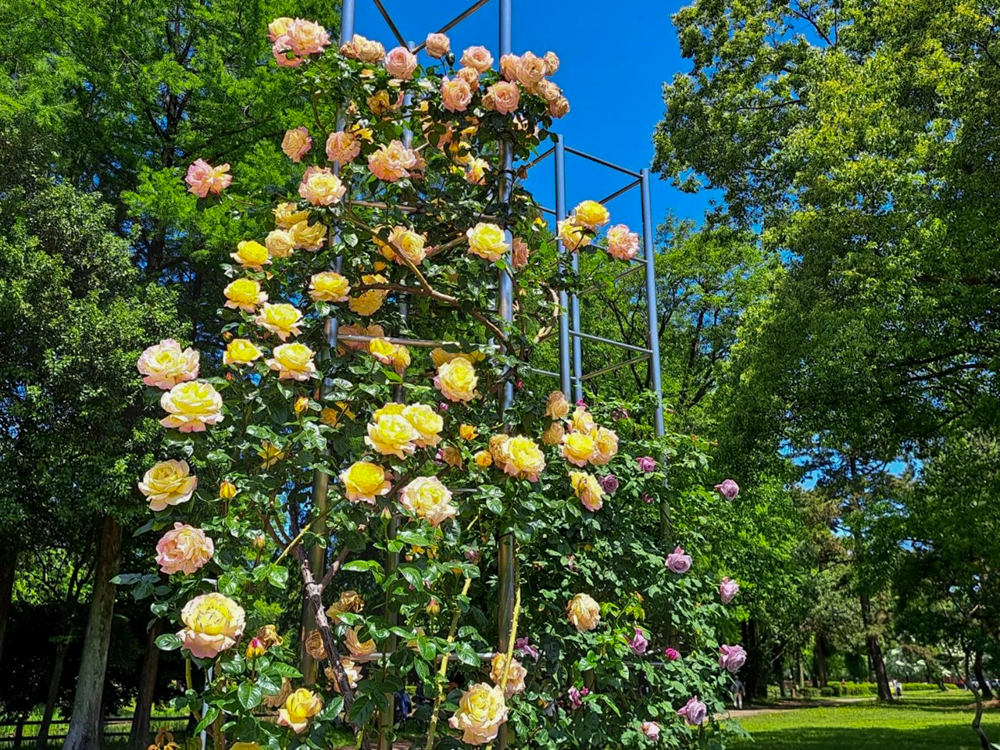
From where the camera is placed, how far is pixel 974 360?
8641mm

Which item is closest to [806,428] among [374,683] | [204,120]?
[374,683]

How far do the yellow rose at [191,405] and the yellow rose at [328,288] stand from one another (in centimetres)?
43

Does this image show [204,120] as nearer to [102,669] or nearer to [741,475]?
[102,669]

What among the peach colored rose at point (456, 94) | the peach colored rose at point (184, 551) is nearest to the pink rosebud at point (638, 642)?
the peach colored rose at point (184, 551)

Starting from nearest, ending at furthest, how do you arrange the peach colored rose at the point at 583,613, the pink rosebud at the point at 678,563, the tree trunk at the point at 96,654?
the peach colored rose at the point at 583,613 < the pink rosebud at the point at 678,563 < the tree trunk at the point at 96,654

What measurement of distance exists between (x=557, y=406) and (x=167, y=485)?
0.93 m

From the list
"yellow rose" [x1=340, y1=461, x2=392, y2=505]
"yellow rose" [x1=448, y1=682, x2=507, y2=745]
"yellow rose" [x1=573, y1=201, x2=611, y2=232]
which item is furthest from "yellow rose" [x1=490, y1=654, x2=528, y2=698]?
"yellow rose" [x1=573, y1=201, x2=611, y2=232]

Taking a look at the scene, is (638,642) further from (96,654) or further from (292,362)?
(96,654)

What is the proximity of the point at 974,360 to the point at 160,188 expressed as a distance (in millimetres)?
9960

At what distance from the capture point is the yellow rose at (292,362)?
1.60 metres

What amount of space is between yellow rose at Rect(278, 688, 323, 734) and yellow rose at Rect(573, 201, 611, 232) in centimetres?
148

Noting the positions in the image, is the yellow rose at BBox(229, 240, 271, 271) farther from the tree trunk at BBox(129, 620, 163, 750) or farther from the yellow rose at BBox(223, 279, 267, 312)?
the tree trunk at BBox(129, 620, 163, 750)

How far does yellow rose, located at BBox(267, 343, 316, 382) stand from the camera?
160 cm

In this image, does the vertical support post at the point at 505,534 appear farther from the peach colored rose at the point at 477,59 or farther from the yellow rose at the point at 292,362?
the yellow rose at the point at 292,362
